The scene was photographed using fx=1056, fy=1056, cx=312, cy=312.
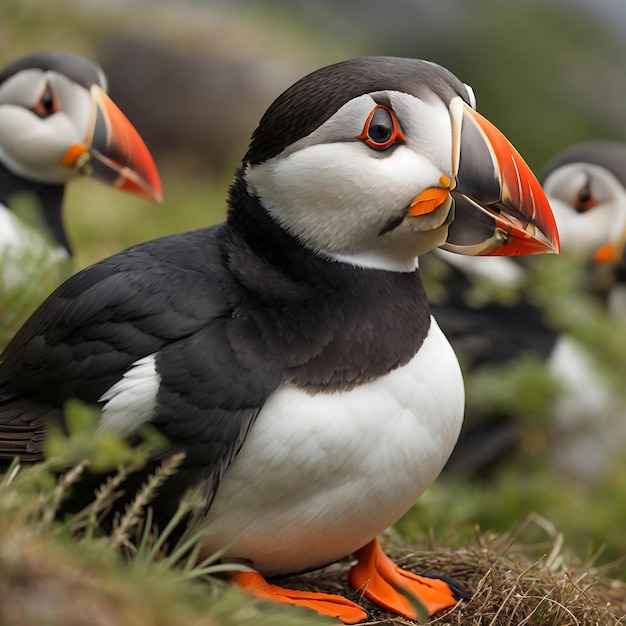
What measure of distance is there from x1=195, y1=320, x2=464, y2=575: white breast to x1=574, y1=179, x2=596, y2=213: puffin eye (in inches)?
105

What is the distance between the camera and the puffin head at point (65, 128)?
359 centimetres

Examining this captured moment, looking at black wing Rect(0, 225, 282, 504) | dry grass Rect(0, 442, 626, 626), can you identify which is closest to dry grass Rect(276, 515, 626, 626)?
dry grass Rect(0, 442, 626, 626)

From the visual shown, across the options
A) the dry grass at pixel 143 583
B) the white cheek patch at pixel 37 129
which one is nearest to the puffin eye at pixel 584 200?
the white cheek patch at pixel 37 129

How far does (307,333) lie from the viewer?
202 centimetres

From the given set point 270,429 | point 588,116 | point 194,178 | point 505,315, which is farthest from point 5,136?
point 588,116

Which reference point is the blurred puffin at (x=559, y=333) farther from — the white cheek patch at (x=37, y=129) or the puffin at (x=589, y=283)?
the white cheek patch at (x=37, y=129)

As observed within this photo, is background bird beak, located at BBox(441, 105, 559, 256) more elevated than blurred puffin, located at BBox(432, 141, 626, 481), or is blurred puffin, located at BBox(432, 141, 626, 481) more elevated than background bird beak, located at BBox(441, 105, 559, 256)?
background bird beak, located at BBox(441, 105, 559, 256)

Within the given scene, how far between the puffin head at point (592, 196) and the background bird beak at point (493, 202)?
257 cm

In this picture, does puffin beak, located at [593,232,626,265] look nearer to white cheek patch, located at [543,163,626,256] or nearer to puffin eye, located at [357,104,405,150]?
white cheek patch, located at [543,163,626,256]

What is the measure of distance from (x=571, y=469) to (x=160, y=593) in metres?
3.66

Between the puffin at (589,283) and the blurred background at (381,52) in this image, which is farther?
the puffin at (589,283)

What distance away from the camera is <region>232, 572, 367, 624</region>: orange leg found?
2061mm

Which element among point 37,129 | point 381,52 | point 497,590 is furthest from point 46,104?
point 381,52

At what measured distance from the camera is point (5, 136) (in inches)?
159
